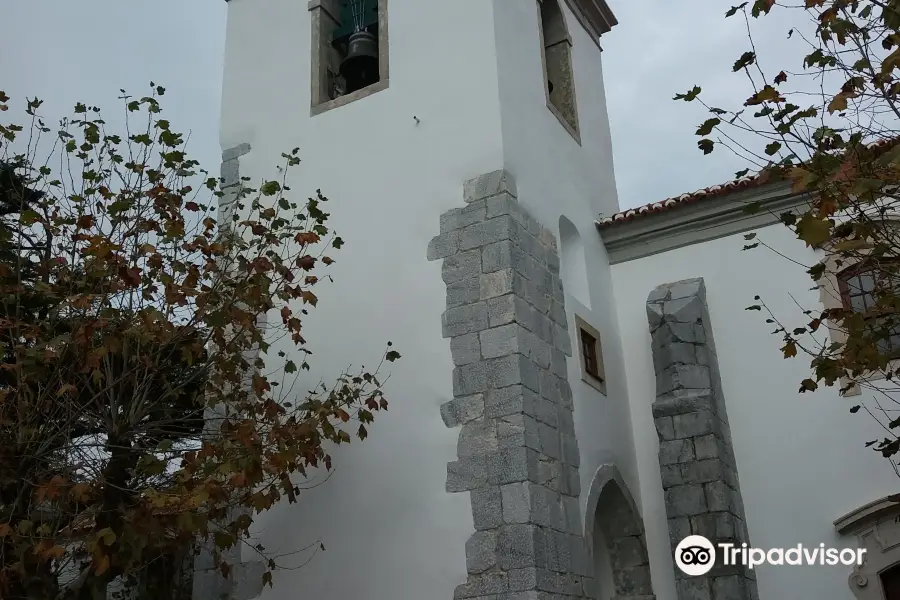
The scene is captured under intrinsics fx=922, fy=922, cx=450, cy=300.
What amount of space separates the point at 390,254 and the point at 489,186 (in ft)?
3.35

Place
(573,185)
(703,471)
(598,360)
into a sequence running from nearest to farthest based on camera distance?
1. (703,471)
2. (598,360)
3. (573,185)

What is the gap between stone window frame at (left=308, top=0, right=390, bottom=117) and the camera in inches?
339

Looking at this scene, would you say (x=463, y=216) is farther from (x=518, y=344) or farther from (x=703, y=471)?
(x=703, y=471)

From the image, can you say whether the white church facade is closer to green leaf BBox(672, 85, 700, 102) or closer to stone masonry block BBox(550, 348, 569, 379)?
stone masonry block BBox(550, 348, 569, 379)

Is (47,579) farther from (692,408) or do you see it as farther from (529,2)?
(529,2)

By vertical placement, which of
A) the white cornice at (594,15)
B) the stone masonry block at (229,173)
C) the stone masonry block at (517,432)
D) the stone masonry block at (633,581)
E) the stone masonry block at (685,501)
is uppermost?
the white cornice at (594,15)

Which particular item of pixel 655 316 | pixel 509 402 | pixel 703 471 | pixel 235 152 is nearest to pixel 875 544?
pixel 703 471

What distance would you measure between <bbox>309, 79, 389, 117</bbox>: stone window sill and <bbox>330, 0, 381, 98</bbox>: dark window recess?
38 cm

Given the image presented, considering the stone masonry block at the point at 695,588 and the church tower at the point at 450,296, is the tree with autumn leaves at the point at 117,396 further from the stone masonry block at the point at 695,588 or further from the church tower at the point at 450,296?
the stone masonry block at the point at 695,588

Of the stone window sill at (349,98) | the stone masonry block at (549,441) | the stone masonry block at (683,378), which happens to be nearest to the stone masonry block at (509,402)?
the stone masonry block at (549,441)

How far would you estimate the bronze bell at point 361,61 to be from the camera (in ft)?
29.7

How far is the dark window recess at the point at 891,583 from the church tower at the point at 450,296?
191 cm

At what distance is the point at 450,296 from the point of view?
288 inches

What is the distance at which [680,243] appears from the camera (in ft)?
30.8
